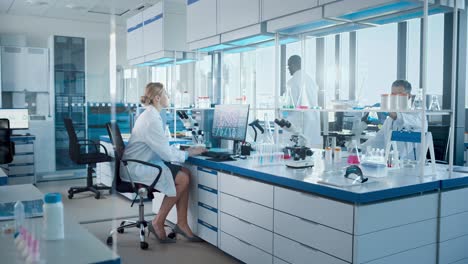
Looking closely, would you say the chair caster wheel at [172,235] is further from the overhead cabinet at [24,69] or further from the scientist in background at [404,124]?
the overhead cabinet at [24,69]

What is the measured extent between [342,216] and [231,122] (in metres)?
1.63

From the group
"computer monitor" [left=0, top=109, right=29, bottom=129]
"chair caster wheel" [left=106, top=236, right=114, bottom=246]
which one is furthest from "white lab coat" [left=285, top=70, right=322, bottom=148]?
"computer monitor" [left=0, top=109, right=29, bottom=129]

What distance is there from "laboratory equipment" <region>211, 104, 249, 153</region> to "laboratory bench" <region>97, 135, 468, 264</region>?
45 centimetres

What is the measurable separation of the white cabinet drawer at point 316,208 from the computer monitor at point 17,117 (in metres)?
4.69

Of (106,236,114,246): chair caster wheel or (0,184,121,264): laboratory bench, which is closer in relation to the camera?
(0,184,121,264): laboratory bench

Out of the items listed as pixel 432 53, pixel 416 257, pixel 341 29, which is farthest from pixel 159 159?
pixel 432 53

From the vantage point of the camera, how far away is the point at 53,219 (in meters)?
1.42

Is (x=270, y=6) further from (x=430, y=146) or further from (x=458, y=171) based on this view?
(x=458, y=171)

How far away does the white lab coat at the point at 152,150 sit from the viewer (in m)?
3.43

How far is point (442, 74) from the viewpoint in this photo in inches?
168

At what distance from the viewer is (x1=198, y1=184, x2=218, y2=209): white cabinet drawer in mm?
3299

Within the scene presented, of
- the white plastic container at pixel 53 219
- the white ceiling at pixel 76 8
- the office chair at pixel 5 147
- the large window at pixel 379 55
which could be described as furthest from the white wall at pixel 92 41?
the white plastic container at pixel 53 219

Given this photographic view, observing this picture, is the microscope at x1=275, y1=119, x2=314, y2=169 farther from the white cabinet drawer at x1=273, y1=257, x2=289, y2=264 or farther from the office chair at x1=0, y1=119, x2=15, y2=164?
the office chair at x1=0, y1=119, x2=15, y2=164

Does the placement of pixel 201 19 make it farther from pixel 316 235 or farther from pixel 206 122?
pixel 316 235
